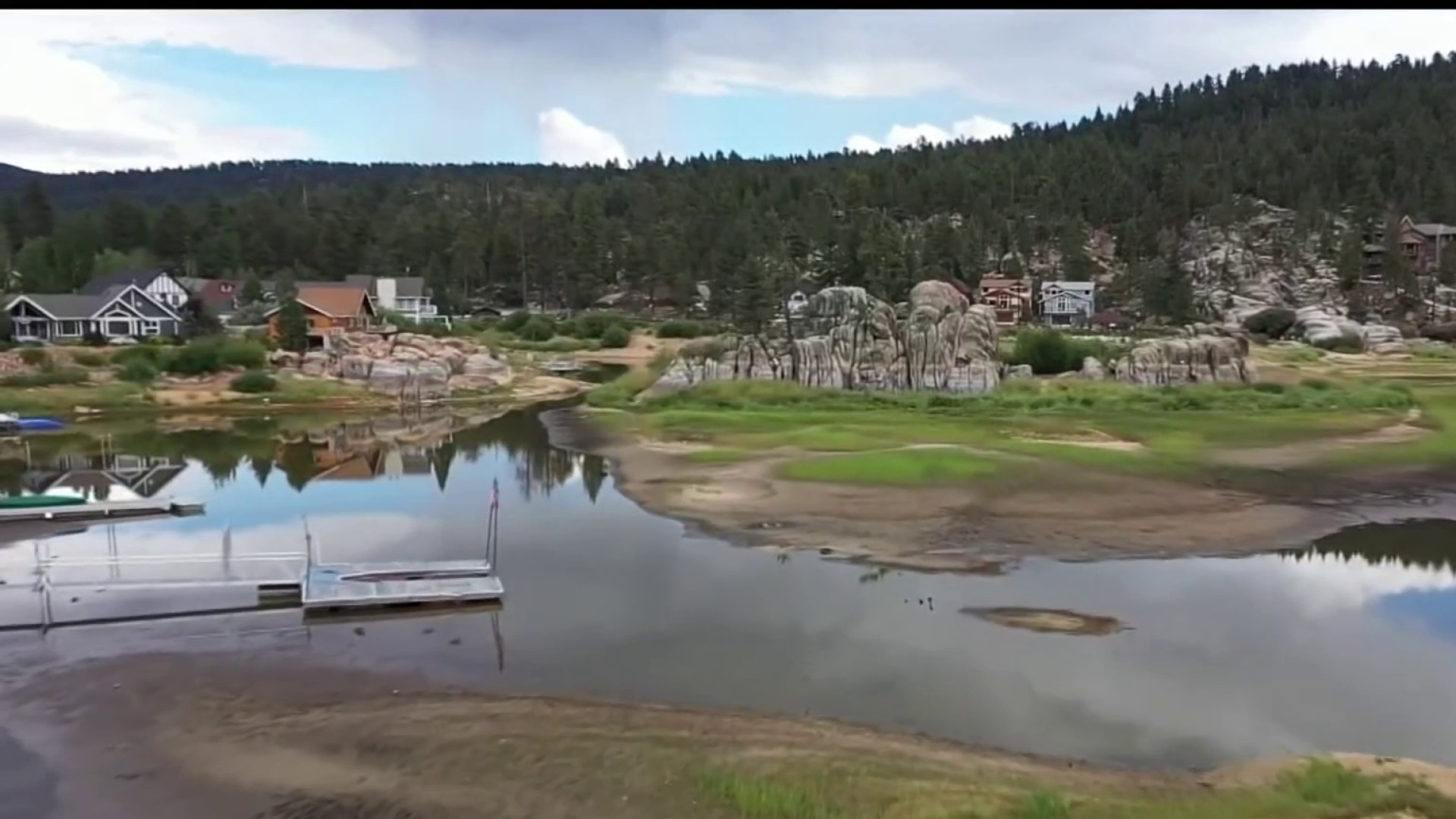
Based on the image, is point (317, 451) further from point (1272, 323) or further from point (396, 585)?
point (1272, 323)

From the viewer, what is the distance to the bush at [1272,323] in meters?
81.9

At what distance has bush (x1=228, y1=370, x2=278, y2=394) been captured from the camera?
56.5 metres

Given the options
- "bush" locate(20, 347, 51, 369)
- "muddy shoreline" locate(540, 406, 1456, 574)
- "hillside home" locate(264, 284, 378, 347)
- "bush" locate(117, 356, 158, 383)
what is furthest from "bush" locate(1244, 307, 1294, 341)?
"bush" locate(20, 347, 51, 369)

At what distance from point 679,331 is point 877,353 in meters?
35.3

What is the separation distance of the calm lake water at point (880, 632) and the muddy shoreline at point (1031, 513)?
846mm

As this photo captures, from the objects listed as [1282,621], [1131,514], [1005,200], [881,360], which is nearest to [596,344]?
[881,360]

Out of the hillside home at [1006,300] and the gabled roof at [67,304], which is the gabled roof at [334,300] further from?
the hillside home at [1006,300]

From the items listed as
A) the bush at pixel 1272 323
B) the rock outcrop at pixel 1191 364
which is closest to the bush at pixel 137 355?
the rock outcrop at pixel 1191 364

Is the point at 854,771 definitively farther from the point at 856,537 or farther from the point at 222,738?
the point at 856,537

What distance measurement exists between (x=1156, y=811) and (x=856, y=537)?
1324cm

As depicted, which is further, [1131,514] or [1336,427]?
[1336,427]

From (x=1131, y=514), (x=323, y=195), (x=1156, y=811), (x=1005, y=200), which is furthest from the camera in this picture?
(x=323, y=195)

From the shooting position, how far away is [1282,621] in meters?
19.4

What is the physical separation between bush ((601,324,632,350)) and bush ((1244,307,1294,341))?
158 ft
